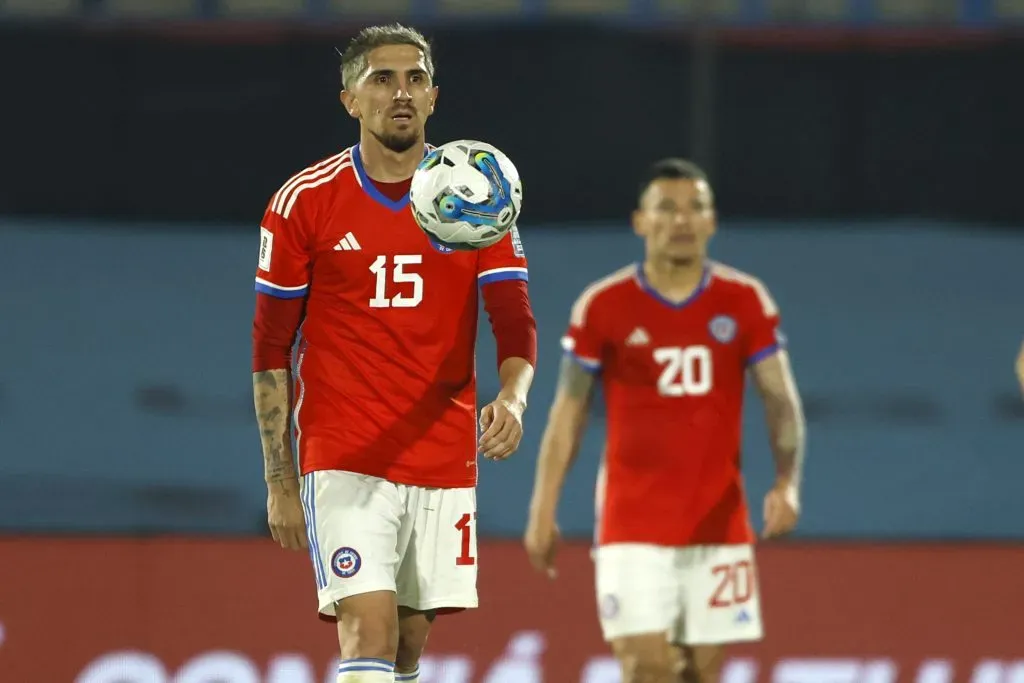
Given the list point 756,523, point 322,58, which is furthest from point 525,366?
point 322,58

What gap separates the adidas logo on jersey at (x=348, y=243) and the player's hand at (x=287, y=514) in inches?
20.1

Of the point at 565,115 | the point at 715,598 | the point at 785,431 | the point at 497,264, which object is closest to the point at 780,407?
the point at 785,431

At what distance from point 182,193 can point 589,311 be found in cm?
573

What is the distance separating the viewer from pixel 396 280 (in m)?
3.92

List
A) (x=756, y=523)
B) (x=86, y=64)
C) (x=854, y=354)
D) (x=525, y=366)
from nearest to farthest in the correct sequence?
(x=525, y=366) < (x=756, y=523) < (x=854, y=354) < (x=86, y=64)

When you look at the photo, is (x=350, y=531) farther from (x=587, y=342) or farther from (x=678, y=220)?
(x=678, y=220)

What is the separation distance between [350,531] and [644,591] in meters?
1.26

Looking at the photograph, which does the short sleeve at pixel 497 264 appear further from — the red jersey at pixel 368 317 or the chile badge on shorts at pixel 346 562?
the chile badge on shorts at pixel 346 562

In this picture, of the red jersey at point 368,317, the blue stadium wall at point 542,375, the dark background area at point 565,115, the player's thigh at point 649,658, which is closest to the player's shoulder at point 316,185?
the red jersey at point 368,317

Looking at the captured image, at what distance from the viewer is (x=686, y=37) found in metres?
11.2

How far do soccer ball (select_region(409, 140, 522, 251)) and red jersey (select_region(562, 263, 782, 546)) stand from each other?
3.68 ft

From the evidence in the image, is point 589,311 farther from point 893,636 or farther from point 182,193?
point 182,193

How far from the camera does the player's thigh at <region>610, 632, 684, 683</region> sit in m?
4.87

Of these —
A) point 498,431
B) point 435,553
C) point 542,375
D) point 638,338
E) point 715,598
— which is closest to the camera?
point 498,431
